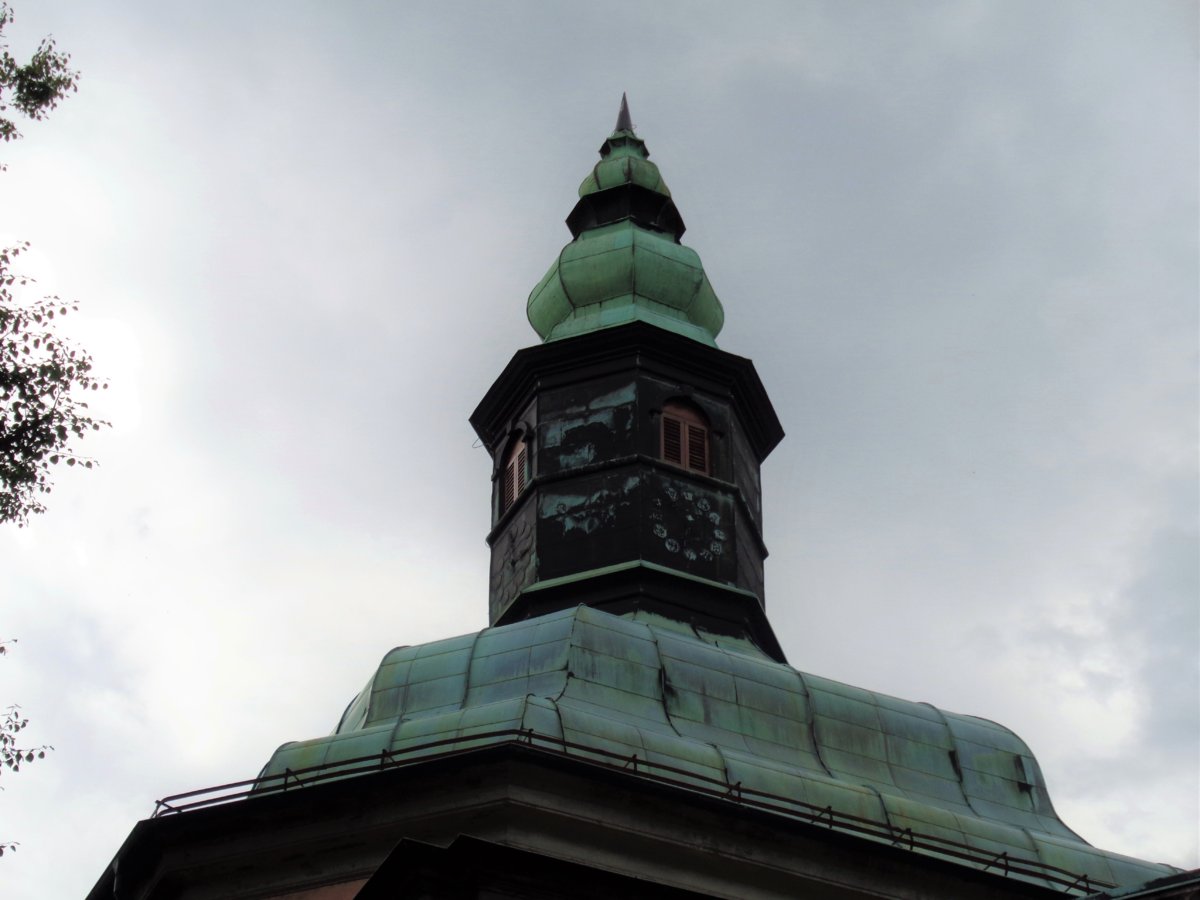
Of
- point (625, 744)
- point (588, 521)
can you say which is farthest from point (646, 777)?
point (588, 521)

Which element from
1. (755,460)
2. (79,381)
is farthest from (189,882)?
(755,460)

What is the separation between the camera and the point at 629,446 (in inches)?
1225

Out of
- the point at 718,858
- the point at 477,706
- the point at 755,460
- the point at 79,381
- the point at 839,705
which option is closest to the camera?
the point at 79,381

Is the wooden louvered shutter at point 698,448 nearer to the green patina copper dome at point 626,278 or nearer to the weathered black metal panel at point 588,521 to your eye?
the weathered black metal panel at point 588,521

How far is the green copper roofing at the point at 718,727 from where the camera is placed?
2445cm

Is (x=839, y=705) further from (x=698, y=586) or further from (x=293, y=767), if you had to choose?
(x=293, y=767)

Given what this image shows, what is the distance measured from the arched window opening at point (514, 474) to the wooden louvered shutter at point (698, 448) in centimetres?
249

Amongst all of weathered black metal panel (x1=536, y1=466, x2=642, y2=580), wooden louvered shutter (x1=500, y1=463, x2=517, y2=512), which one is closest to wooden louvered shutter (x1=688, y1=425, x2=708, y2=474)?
weathered black metal panel (x1=536, y1=466, x2=642, y2=580)

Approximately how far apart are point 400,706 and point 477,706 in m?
1.50

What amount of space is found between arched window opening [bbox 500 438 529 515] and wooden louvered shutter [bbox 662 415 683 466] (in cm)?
212

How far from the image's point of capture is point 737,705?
26297 millimetres

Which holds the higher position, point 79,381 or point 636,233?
point 636,233

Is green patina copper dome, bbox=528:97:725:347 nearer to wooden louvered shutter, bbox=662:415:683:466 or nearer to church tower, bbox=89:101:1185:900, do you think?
church tower, bbox=89:101:1185:900

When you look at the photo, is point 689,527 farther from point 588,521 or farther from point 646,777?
point 646,777
